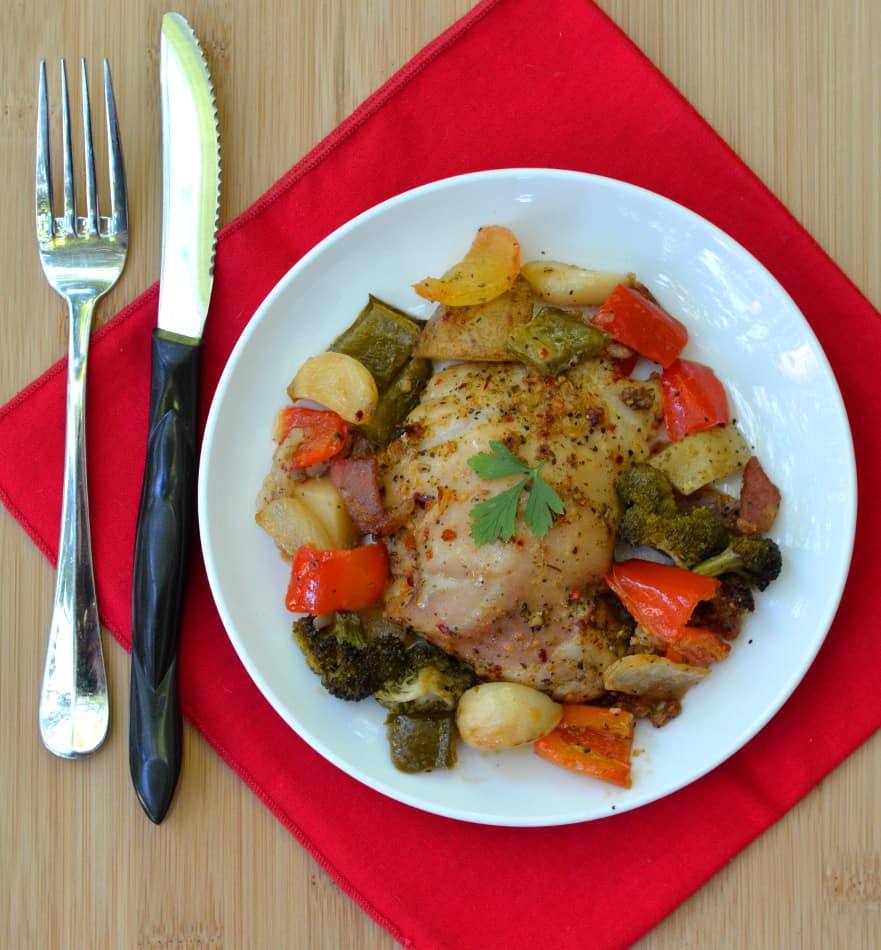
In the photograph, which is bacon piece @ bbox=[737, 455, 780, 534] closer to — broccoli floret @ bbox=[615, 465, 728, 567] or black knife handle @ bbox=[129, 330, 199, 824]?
broccoli floret @ bbox=[615, 465, 728, 567]

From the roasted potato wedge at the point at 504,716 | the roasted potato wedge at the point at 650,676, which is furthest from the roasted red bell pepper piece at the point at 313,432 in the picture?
the roasted potato wedge at the point at 650,676

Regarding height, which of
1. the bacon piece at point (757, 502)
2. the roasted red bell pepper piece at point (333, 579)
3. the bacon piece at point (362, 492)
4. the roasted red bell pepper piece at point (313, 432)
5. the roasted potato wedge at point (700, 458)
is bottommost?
the roasted red bell pepper piece at point (333, 579)

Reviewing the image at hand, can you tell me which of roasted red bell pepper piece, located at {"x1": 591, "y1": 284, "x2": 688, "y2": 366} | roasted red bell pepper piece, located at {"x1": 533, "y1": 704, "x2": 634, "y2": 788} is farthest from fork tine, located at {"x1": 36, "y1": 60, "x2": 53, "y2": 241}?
roasted red bell pepper piece, located at {"x1": 533, "y1": 704, "x2": 634, "y2": 788}

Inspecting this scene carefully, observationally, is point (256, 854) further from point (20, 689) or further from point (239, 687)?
point (20, 689)

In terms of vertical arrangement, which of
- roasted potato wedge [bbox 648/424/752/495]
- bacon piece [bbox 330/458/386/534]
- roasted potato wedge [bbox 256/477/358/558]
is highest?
roasted potato wedge [bbox 648/424/752/495]

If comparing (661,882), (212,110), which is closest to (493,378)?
(212,110)

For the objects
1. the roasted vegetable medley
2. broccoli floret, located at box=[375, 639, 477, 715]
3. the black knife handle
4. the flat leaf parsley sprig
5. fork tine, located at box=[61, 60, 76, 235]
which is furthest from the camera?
fork tine, located at box=[61, 60, 76, 235]

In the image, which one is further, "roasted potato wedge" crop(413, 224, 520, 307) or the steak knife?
the steak knife

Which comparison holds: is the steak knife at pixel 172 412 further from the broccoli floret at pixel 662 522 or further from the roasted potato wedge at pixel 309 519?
the broccoli floret at pixel 662 522
